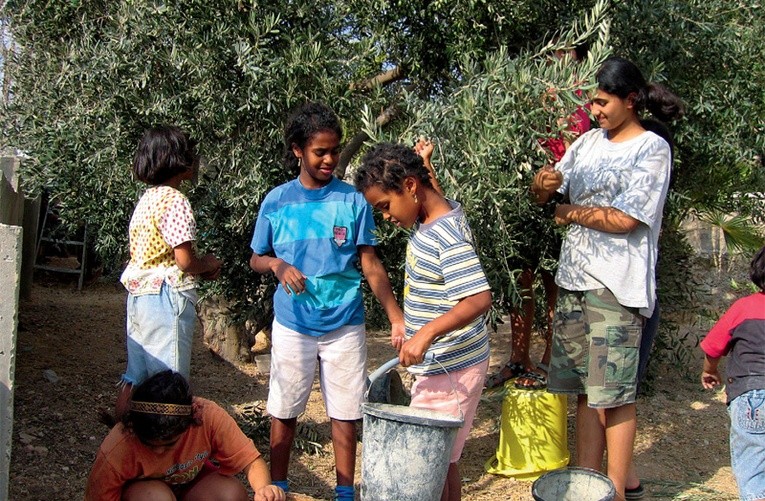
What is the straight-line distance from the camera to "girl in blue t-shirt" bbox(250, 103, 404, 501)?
357cm

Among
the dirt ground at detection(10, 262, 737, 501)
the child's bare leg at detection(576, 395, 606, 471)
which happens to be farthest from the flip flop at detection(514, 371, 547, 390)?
the child's bare leg at detection(576, 395, 606, 471)

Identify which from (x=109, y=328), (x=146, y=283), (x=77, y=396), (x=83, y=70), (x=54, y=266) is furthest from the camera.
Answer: (x=54, y=266)

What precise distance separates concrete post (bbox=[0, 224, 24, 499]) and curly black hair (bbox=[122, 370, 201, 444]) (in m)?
0.41

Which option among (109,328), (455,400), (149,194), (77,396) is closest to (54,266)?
(109,328)

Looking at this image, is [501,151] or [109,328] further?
[109,328]

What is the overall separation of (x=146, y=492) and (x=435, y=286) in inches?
52.5

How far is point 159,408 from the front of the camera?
303 cm

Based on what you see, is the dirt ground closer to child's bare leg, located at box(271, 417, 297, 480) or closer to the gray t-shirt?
child's bare leg, located at box(271, 417, 297, 480)

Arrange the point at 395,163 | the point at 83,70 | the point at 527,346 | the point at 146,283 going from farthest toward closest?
1. the point at 527,346
2. the point at 83,70
3. the point at 146,283
4. the point at 395,163

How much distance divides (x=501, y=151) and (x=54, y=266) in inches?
415

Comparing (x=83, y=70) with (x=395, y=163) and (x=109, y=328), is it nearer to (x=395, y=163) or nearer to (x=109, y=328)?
(x=395, y=163)

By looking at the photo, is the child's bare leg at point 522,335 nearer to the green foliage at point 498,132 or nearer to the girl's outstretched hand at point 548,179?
the green foliage at point 498,132

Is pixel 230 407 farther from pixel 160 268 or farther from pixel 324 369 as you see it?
pixel 160 268

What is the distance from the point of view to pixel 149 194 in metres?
3.49
